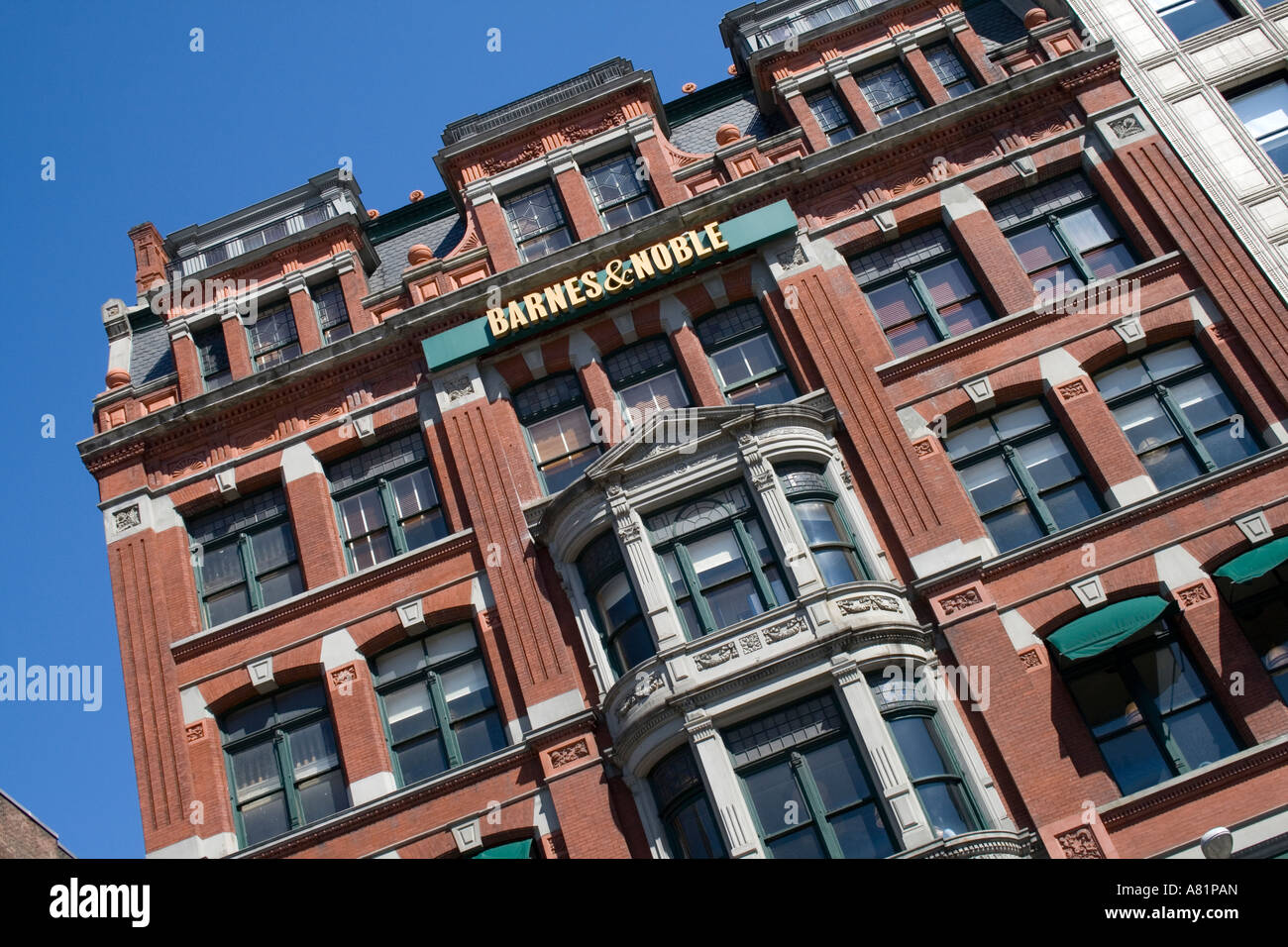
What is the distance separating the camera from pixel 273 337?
29.3 metres

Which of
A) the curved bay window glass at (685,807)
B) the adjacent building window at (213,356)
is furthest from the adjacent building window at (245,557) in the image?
the curved bay window glass at (685,807)

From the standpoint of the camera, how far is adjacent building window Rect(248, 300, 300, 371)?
28938mm

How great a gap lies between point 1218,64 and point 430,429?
1938 centimetres

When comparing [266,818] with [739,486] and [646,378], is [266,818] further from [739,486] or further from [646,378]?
[646,378]

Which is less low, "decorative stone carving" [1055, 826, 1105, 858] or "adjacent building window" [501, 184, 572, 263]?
"adjacent building window" [501, 184, 572, 263]

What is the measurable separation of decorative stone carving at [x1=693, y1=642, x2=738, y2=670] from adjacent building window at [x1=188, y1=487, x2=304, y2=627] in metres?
9.35

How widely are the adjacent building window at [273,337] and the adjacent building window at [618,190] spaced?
303 inches

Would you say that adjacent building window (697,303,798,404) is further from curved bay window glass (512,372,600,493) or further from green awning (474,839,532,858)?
green awning (474,839,532,858)

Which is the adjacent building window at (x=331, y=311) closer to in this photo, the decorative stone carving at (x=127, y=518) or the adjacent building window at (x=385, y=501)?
the adjacent building window at (x=385, y=501)

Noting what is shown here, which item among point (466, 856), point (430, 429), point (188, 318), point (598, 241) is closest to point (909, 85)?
point (598, 241)

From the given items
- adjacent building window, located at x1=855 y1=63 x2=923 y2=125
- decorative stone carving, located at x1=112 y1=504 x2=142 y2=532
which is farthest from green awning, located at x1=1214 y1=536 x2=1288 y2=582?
decorative stone carving, located at x1=112 y1=504 x2=142 y2=532

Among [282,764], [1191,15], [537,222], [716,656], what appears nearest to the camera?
[716,656]

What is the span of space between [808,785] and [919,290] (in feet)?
37.0

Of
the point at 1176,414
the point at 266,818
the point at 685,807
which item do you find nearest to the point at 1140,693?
the point at 1176,414
